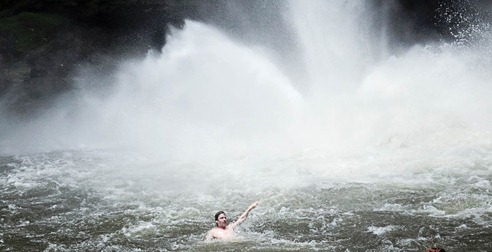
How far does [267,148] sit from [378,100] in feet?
13.7

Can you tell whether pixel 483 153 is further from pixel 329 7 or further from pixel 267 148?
pixel 329 7

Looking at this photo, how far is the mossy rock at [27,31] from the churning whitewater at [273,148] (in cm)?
301

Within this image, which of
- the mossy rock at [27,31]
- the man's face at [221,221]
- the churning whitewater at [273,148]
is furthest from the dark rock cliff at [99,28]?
the man's face at [221,221]

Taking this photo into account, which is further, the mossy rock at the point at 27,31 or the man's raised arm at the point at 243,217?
the mossy rock at the point at 27,31

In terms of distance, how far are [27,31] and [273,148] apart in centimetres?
1521

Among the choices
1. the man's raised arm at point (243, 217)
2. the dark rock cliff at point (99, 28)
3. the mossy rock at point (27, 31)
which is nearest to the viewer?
the man's raised arm at point (243, 217)

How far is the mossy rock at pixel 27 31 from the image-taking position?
2570 cm

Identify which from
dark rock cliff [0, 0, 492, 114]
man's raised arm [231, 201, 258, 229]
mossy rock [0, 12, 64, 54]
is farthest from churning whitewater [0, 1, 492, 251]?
mossy rock [0, 12, 64, 54]

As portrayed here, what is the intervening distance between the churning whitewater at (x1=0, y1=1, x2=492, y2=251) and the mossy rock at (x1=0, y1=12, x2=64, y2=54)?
3014mm

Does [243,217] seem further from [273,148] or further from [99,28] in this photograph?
[99,28]

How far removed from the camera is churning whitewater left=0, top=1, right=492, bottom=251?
32.7 ft

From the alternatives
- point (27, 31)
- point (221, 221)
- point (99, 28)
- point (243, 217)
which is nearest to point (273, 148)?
point (243, 217)

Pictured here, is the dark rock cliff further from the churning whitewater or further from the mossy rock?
the churning whitewater

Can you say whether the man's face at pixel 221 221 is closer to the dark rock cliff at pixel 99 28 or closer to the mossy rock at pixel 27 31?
the dark rock cliff at pixel 99 28
